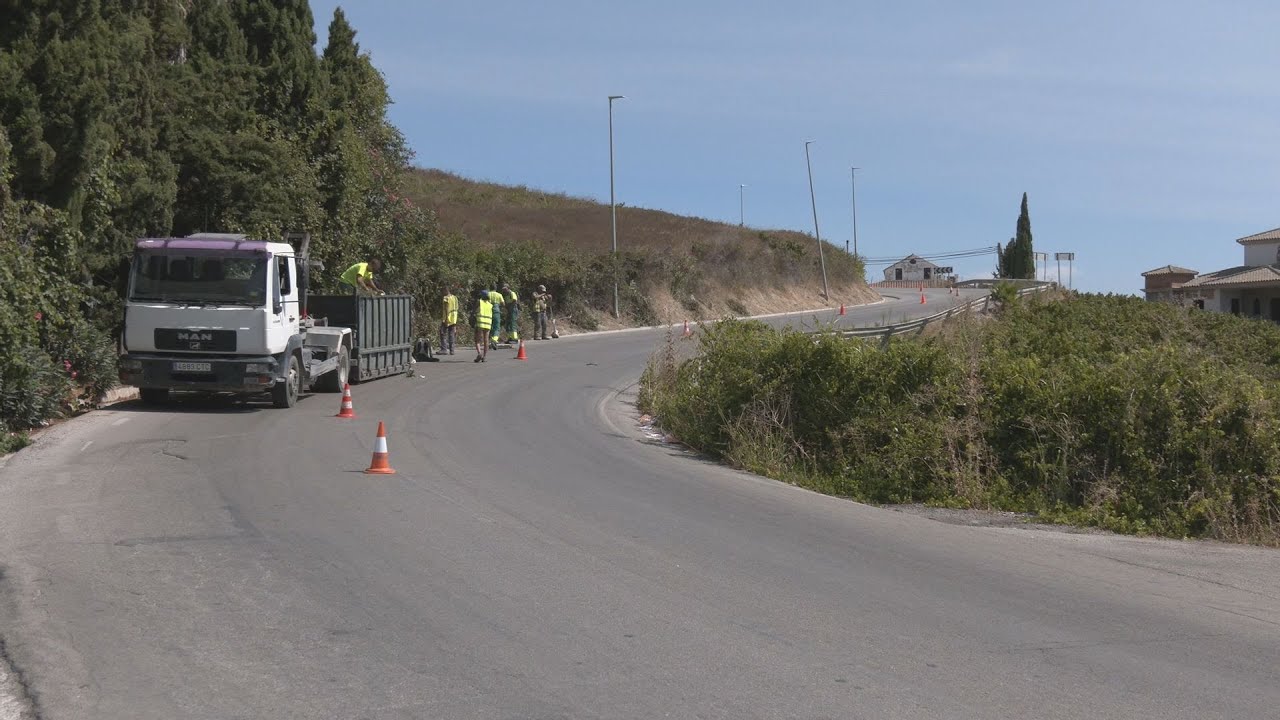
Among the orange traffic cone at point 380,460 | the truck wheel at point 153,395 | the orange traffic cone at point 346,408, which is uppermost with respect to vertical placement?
the truck wheel at point 153,395

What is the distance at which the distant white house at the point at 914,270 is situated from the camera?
5984 inches

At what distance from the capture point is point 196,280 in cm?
1742

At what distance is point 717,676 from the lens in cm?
577

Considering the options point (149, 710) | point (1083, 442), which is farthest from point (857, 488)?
point (149, 710)

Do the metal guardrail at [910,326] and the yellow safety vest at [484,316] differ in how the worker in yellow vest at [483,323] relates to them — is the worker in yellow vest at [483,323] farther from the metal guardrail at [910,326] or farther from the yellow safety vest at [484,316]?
the metal guardrail at [910,326]

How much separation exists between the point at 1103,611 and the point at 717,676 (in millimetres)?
3039

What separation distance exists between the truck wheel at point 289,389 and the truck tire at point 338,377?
1.88 m

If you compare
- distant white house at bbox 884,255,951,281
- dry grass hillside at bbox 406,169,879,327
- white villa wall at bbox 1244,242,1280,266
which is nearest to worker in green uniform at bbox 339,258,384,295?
dry grass hillside at bbox 406,169,879,327

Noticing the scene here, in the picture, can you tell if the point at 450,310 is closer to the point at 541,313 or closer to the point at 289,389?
the point at 541,313

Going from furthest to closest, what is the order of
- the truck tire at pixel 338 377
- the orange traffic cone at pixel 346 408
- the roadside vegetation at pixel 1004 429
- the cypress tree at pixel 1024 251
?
1. the cypress tree at pixel 1024 251
2. the truck tire at pixel 338 377
3. the orange traffic cone at pixel 346 408
4. the roadside vegetation at pixel 1004 429

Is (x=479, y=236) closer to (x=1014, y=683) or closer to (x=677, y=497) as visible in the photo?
(x=677, y=497)

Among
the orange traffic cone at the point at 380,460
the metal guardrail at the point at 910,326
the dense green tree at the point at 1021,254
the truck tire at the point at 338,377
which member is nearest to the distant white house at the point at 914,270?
the dense green tree at the point at 1021,254

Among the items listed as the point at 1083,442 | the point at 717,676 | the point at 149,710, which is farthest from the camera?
the point at 1083,442

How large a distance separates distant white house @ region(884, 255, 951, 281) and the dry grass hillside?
2893 inches
